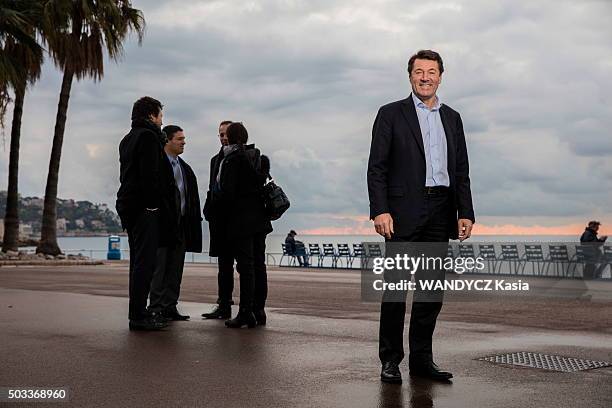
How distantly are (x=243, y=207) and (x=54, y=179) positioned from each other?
21317 millimetres

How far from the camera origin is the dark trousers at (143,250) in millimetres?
7852

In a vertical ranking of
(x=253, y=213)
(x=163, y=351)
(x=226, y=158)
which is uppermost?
(x=226, y=158)

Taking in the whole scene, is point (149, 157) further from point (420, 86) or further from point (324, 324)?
point (420, 86)

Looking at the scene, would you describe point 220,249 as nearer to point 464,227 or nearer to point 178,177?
point 178,177

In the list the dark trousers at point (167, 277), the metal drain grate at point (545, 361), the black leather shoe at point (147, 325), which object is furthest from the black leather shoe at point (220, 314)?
the metal drain grate at point (545, 361)

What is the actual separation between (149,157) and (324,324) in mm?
2422

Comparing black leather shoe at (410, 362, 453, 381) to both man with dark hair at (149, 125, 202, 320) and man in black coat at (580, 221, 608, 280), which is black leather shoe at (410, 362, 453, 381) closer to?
man with dark hair at (149, 125, 202, 320)

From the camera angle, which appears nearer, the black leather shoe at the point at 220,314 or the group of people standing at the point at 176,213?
the group of people standing at the point at 176,213

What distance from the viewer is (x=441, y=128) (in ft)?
18.4

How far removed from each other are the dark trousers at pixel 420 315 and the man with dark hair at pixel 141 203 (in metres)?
3.07

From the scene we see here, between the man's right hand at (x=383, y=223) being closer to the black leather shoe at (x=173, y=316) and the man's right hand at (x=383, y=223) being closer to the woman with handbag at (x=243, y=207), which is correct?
the woman with handbag at (x=243, y=207)

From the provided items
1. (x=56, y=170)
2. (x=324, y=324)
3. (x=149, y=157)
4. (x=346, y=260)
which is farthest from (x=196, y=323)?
(x=346, y=260)

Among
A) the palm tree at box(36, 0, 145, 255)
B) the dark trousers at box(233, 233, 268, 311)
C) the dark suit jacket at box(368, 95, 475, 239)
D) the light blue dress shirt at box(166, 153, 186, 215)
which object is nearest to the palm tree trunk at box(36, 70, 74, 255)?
the palm tree at box(36, 0, 145, 255)

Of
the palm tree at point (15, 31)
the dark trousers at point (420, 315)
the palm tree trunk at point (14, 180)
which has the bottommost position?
the dark trousers at point (420, 315)
